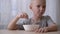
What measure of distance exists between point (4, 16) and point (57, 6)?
2.08 ft

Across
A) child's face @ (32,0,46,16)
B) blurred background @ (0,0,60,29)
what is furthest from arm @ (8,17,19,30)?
blurred background @ (0,0,60,29)

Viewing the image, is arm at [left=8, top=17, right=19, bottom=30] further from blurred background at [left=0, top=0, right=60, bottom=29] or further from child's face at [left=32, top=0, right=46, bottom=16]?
blurred background at [left=0, top=0, right=60, bottom=29]

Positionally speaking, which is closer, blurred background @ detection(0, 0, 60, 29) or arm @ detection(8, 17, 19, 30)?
arm @ detection(8, 17, 19, 30)

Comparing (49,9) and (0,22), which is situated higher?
(49,9)

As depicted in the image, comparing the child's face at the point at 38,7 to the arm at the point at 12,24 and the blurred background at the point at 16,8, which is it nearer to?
the arm at the point at 12,24

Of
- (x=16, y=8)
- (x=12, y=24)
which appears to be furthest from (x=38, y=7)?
(x=16, y=8)

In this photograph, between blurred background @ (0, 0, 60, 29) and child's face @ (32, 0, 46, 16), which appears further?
blurred background @ (0, 0, 60, 29)

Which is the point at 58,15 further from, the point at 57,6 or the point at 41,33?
the point at 41,33

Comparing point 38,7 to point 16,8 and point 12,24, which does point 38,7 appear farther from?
point 16,8

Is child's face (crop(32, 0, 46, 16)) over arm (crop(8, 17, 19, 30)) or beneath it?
over

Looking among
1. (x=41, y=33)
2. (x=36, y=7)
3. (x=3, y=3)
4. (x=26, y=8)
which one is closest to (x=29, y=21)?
(x=36, y=7)

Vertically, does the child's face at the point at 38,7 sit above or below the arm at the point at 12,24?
above

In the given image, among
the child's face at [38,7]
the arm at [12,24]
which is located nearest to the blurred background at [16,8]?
the child's face at [38,7]

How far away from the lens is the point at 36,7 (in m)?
0.95
